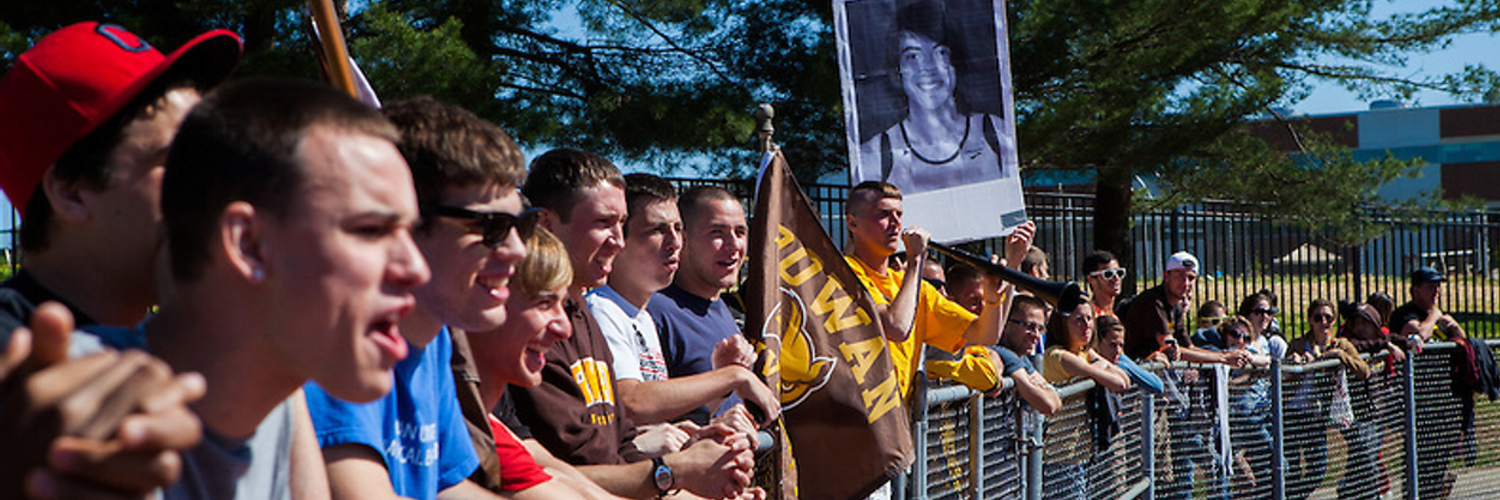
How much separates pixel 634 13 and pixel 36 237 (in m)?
11.2

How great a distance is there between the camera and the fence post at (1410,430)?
10.3 m

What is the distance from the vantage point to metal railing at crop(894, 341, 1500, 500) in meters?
5.56

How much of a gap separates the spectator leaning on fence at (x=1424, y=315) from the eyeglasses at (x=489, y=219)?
36.5 feet

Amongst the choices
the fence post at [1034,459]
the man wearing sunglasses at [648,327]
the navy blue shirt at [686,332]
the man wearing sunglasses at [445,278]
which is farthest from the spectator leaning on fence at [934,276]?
the man wearing sunglasses at [445,278]

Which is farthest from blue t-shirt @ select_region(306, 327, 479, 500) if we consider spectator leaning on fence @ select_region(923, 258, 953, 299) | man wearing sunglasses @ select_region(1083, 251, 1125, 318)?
man wearing sunglasses @ select_region(1083, 251, 1125, 318)

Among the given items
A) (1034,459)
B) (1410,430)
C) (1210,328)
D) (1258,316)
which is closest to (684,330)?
(1034,459)

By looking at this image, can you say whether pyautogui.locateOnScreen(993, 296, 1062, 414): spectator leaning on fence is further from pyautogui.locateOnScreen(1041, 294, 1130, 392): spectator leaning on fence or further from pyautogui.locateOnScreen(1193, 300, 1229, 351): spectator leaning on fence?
pyautogui.locateOnScreen(1193, 300, 1229, 351): spectator leaning on fence

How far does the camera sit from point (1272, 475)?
8.72 metres

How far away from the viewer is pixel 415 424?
7.55ft

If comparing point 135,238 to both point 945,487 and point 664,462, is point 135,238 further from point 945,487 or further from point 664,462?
point 945,487

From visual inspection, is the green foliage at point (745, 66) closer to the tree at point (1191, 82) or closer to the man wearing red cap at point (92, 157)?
the tree at point (1191, 82)

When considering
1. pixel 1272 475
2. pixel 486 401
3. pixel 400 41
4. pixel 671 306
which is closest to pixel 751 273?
A: pixel 671 306

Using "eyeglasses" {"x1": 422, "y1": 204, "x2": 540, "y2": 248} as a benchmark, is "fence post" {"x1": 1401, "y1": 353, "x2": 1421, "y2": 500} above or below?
below

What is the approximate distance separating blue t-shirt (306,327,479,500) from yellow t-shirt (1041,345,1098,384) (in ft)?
16.4
